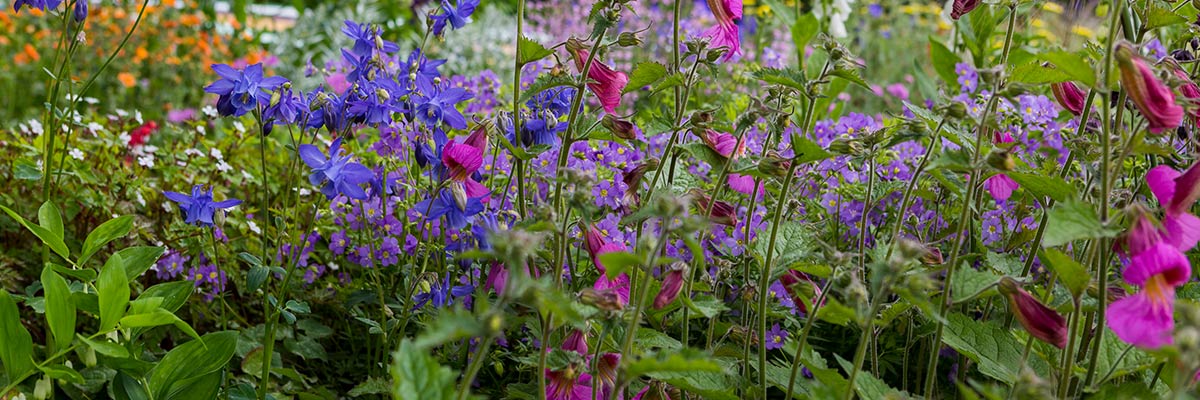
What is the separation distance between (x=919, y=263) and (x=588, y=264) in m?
0.49

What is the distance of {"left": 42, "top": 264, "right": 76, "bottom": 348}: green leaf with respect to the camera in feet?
3.96

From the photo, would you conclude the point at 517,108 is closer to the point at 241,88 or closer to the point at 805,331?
the point at 241,88

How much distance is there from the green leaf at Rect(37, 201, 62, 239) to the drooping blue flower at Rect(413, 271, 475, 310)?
51cm

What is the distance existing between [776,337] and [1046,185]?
58 cm

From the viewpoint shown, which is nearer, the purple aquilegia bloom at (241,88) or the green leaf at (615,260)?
the green leaf at (615,260)

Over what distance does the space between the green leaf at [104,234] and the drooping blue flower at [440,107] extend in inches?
17.8

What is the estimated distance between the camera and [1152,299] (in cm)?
93

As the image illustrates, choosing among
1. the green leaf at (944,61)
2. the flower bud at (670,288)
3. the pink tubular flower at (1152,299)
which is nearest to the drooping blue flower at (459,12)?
the flower bud at (670,288)

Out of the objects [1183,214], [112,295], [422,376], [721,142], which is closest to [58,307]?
[112,295]

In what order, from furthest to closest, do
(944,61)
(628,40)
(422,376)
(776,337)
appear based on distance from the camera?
1. (944,61)
2. (776,337)
3. (628,40)
4. (422,376)

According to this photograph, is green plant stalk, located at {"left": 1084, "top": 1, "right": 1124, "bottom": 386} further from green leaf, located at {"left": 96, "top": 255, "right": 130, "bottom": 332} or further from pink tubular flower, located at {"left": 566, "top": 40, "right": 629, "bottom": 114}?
green leaf, located at {"left": 96, "top": 255, "right": 130, "bottom": 332}

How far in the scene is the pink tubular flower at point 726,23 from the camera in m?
1.23

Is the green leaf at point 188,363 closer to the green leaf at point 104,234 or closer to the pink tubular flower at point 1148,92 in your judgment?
the green leaf at point 104,234

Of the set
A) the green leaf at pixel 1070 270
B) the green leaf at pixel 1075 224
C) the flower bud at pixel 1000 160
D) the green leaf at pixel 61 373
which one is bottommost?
the green leaf at pixel 61 373
